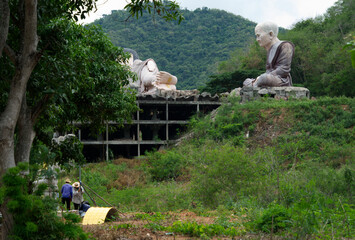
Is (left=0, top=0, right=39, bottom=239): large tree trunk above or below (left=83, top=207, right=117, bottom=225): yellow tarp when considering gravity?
above

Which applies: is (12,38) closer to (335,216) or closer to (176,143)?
(335,216)

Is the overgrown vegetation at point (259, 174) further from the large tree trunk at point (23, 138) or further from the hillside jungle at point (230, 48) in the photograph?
the hillside jungle at point (230, 48)

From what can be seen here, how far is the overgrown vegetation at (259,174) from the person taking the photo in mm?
6918

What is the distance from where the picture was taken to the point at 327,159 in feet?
53.9

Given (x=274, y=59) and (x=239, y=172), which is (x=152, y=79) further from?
(x=239, y=172)

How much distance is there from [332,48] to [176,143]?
1598cm

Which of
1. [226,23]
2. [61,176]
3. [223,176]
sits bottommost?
[61,176]

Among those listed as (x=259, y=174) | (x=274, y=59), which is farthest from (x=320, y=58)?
(x=259, y=174)

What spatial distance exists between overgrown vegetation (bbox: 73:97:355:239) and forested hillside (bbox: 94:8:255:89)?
27.4 meters

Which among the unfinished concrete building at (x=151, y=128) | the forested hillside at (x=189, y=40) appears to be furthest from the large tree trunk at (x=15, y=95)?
the forested hillside at (x=189, y=40)

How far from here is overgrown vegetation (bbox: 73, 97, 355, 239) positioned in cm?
692

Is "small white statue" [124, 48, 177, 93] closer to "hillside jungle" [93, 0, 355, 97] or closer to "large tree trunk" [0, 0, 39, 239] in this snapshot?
"hillside jungle" [93, 0, 355, 97]

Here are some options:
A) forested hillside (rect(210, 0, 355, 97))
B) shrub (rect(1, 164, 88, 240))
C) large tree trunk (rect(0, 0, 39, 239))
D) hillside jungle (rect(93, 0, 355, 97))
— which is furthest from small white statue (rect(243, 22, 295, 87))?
shrub (rect(1, 164, 88, 240))

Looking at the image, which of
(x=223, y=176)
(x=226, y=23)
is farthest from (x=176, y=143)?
(x=226, y=23)
